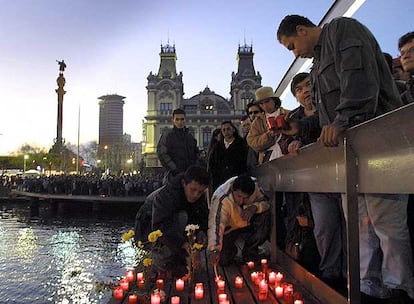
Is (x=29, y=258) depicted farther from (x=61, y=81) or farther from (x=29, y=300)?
(x=61, y=81)

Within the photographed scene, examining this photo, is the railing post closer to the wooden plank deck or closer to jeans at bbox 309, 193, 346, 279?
the wooden plank deck

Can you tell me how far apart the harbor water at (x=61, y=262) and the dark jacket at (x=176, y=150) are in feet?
6.63

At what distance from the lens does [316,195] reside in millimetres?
3561

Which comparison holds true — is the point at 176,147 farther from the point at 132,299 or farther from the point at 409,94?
the point at 409,94

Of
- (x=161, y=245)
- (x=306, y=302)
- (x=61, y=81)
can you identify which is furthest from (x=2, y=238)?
(x=61, y=81)

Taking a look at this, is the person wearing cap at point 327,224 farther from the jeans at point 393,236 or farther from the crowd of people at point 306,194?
the jeans at point 393,236

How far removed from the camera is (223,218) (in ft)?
13.8

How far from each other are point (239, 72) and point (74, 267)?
7357 centimetres

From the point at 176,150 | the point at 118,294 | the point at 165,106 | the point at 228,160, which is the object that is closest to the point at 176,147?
the point at 176,150

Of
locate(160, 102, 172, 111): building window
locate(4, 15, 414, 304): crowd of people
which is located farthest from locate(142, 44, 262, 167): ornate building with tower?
locate(4, 15, 414, 304): crowd of people

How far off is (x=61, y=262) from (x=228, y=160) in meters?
4.37

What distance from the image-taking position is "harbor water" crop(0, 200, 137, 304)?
5695mm

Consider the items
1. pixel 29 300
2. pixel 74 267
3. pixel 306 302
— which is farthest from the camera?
pixel 74 267

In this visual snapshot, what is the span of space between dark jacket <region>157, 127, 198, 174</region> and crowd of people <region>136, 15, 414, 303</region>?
564 mm
